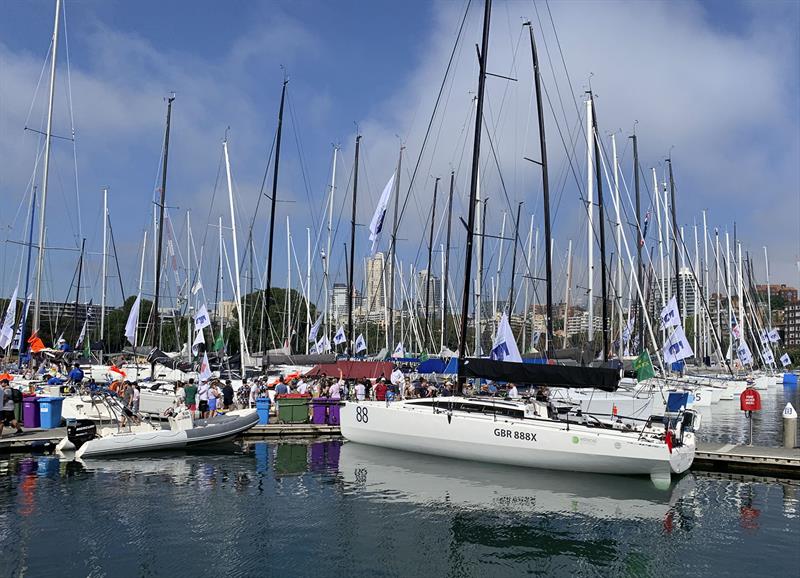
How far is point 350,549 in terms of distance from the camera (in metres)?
13.8

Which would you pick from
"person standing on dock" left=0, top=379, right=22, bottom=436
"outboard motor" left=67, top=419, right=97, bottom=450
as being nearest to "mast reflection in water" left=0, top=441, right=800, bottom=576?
"outboard motor" left=67, top=419, right=97, bottom=450

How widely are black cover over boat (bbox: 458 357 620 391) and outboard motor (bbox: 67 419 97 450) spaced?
13079 millimetres

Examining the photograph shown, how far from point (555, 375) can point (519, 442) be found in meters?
2.42

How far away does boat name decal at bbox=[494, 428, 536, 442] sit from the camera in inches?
829

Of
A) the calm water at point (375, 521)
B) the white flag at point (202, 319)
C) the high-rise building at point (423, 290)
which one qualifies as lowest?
the calm water at point (375, 521)

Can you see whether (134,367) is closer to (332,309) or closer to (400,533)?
(332,309)

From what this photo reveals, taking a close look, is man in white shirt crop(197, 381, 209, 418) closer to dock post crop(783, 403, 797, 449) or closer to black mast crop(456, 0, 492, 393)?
black mast crop(456, 0, 492, 393)

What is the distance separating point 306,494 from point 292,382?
1827 centimetres

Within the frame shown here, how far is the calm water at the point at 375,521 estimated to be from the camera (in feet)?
42.6

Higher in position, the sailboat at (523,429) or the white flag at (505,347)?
the white flag at (505,347)

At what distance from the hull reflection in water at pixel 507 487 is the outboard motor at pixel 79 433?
8.32 m

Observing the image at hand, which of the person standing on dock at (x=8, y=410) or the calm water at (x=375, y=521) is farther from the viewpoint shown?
the person standing on dock at (x=8, y=410)

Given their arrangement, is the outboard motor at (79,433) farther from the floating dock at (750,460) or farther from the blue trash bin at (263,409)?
the floating dock at (750,460)

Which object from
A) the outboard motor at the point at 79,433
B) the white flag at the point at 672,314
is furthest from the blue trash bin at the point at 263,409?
the white flag at the point at 672,314
